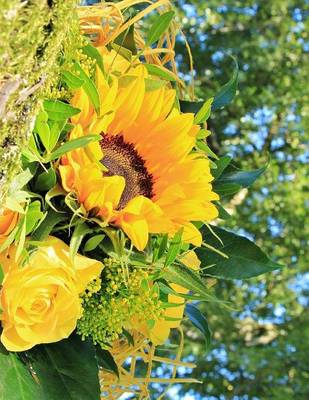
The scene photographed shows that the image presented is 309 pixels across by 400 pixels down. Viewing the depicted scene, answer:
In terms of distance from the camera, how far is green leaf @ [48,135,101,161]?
2.29 ft

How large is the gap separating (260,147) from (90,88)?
128 inches

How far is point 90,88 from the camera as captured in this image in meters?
0.75

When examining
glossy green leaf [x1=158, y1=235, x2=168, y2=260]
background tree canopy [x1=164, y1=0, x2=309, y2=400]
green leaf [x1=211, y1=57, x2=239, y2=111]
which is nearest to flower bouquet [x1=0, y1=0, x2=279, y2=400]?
glossy green leaf [x1=158, y1=235, x2=168, y2=260]

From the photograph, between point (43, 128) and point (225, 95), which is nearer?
point (43, 128)

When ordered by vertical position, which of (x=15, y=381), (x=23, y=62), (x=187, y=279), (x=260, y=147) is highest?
(x=260, y=147)

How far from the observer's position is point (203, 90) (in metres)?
3.71

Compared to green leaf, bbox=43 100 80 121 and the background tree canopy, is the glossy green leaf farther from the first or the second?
the background tree canopy

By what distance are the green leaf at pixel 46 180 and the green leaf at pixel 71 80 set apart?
7 centimetres

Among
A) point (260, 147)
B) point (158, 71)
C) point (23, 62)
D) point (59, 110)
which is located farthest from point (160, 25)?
point (260, 147)

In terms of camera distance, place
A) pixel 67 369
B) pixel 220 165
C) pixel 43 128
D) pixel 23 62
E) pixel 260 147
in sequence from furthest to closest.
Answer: pixel 260 147 → pixel 220 165 → pixel 67 369 → pixel 43 128 → pixel 23 62

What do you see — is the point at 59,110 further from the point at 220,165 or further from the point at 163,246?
the point at 220,165

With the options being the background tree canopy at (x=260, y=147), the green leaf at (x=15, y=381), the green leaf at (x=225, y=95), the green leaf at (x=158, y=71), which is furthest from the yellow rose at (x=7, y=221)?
the background tree canopy at (x=260, y=147)

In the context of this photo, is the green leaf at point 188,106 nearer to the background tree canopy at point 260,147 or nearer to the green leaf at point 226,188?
the green leaf at point 226,188

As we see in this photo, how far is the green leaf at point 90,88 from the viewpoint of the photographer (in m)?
0.73
